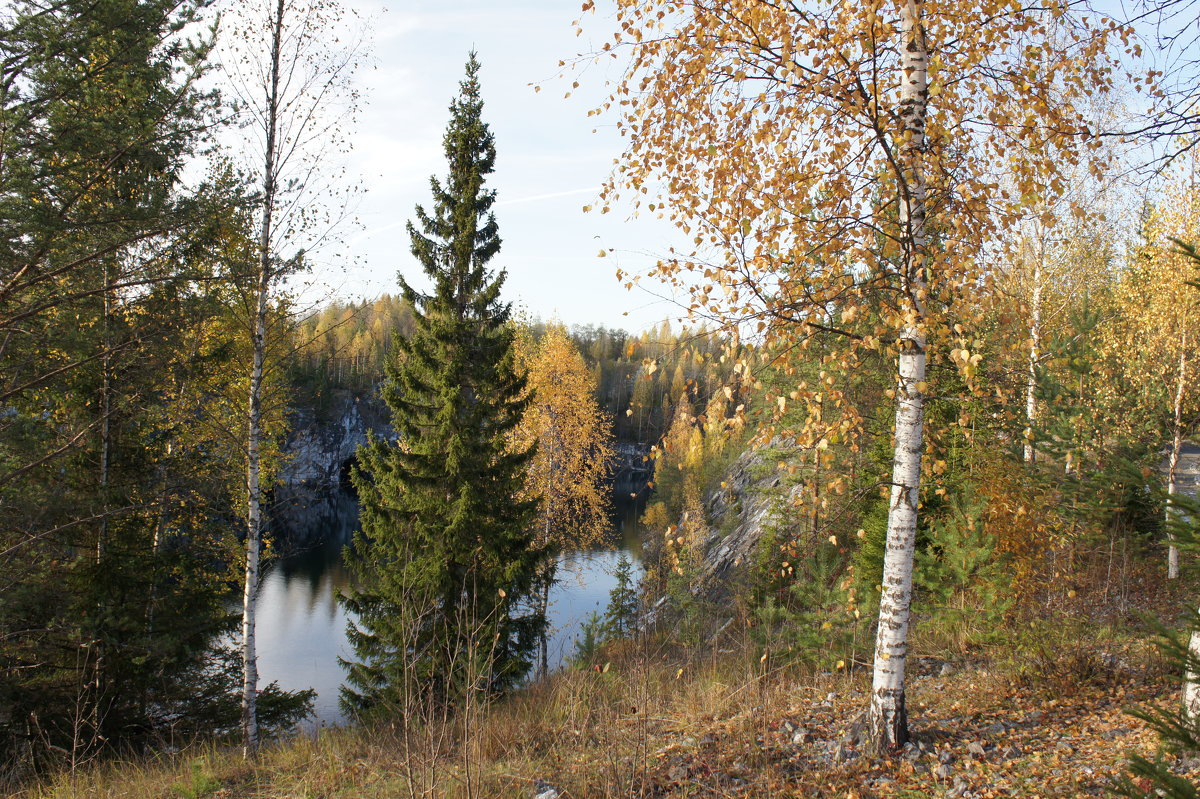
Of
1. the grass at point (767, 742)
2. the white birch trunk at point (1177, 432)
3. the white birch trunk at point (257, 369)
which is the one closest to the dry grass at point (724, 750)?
the grass at point (767, 742)

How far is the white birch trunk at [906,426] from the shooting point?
3859mm

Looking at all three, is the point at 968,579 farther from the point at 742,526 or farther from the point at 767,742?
the point at 742,526

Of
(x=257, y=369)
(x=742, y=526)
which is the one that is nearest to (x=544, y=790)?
(x=257, y=369)

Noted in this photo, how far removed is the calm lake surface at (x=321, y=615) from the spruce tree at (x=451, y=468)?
4.01 feet

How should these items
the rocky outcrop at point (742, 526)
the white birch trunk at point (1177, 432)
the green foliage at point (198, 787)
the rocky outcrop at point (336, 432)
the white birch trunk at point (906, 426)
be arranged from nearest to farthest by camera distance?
the white birch trunk at point (906, 426)
the green foliage at point (198, 787)
the white birch trunk at point (1177, 432)
the rocky outcrop at point (742, 526)
the rocky outcrop at point (336, 432)

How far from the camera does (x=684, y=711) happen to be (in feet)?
18.2

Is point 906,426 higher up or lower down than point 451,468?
higher up

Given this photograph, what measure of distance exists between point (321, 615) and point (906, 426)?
872 inches

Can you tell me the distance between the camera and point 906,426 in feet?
13.7

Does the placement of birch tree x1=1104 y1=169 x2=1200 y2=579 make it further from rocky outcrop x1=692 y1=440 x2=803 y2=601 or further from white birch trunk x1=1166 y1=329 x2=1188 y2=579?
rocky outcrop x1=692 y1=440 x2=803 y2=601

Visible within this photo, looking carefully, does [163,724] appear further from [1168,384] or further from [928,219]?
[1168,384]

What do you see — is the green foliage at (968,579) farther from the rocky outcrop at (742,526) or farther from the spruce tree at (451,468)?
the spruce tree at (451,468)

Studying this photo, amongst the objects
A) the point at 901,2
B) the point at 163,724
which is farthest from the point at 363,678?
the point at 901,2

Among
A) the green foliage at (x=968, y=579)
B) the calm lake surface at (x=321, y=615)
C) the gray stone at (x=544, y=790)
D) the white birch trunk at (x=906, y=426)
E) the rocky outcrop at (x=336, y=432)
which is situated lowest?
the calm lake surface at (x=321, y=615)
